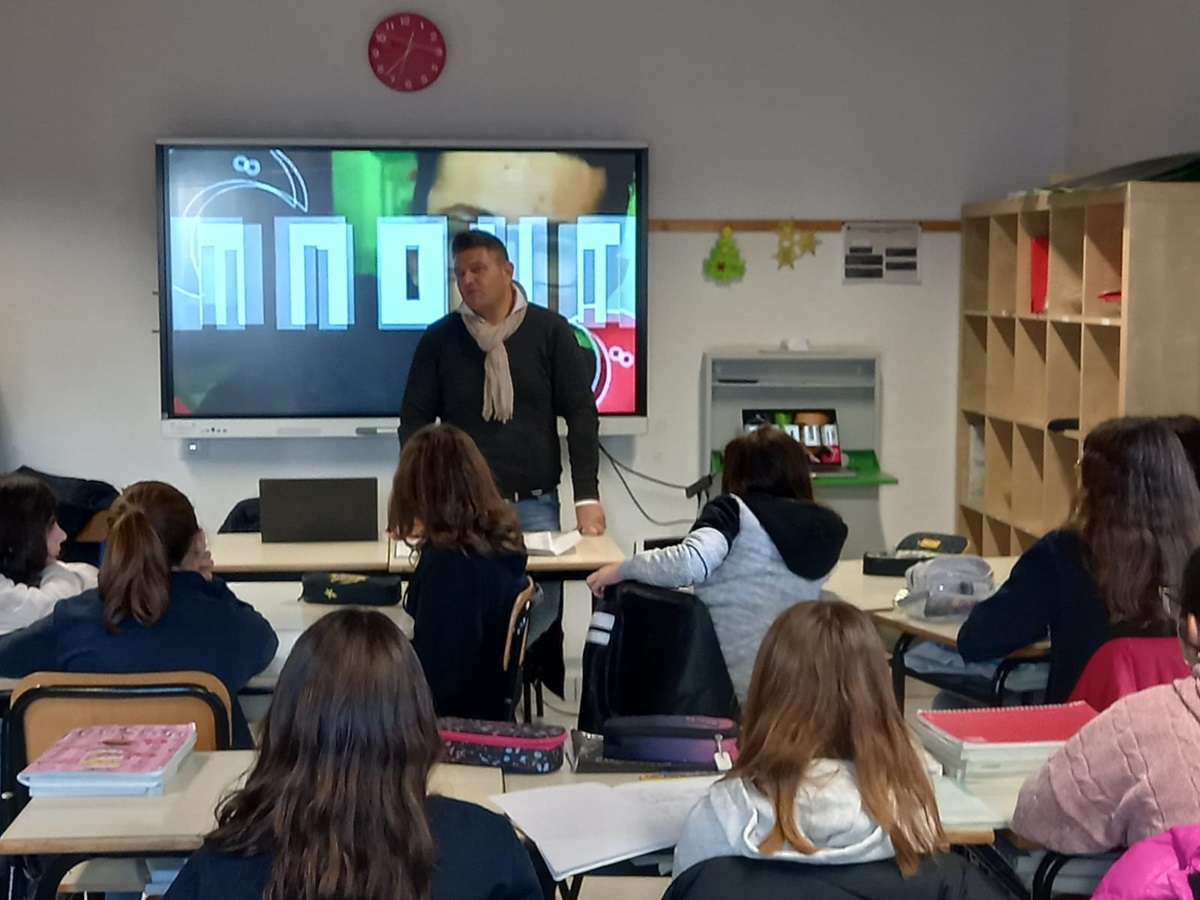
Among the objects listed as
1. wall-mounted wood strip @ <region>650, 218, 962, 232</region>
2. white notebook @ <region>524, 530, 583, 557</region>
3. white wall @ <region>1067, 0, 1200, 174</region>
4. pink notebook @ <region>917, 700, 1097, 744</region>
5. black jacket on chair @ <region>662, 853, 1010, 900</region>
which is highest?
white wall @ <region>1067, 0, 1200, 174</region>

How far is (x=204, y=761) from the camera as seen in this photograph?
2449 mm

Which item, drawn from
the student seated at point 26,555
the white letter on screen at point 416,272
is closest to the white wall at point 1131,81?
the white letter on screen at point 416,272

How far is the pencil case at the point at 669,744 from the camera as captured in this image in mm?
2480

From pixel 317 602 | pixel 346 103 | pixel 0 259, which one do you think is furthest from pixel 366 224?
pixel 317 602

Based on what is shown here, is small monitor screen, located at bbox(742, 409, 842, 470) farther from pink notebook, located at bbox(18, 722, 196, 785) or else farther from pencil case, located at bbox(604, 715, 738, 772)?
pink notebook, located at bbox(18, 722, 196, 785)

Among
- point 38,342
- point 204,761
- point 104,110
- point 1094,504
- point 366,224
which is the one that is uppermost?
point 104,110

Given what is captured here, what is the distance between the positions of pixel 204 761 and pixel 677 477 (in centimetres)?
375

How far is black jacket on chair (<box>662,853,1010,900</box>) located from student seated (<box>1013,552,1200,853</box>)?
12.3 inches

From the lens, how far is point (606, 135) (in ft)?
19.0

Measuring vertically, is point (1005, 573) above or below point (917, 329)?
below

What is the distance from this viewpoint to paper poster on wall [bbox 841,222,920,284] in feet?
19.6

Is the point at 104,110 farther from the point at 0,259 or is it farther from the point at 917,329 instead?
the point at 917,329

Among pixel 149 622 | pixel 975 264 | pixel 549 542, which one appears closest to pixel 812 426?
pixel 975 264

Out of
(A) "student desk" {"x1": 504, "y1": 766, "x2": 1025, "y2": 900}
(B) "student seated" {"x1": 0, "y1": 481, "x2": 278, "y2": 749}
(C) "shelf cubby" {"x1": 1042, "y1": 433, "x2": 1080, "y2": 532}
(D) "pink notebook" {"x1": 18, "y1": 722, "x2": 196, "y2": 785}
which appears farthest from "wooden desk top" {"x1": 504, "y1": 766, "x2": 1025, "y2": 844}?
(C) "shelf cubby" {"x1": 1042, "y1": 433, "x2": 1080, "y2": 532}
